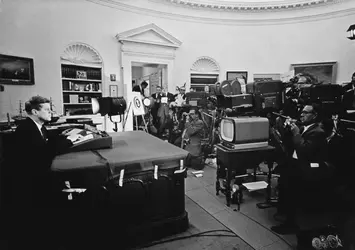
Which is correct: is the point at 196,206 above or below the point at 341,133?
below

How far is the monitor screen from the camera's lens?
2.86 meters

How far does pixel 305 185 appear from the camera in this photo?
2.52 meters

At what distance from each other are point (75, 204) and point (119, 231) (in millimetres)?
471

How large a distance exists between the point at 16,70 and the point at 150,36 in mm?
3568

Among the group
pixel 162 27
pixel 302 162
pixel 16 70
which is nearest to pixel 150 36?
pixel 162 27

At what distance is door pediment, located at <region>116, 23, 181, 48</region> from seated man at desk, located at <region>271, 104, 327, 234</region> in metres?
5.21

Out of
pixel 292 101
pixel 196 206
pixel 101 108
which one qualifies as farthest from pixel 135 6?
pixel 196 206

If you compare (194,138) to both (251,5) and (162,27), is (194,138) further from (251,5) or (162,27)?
(251,5)

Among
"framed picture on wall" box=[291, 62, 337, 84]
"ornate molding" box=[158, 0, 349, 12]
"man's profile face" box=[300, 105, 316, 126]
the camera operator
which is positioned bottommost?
the camera operator

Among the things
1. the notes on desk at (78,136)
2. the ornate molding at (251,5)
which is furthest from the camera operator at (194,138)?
the ornate molding at (251,5)

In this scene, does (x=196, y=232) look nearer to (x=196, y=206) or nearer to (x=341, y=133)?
(x=196, y=206)

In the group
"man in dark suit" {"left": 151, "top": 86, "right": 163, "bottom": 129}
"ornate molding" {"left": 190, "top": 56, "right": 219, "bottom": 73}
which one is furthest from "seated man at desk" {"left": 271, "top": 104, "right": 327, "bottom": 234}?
"ornate molding" {"left": 190, "top": 56, "right": 219, "bottom": 73}

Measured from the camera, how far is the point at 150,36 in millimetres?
6875

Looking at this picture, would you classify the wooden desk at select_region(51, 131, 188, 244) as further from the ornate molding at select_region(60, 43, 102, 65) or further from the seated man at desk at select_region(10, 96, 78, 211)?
the ornate molding at select_region(60, 43, 102, 65)
